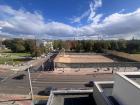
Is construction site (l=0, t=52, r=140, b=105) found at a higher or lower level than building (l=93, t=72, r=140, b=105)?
lower

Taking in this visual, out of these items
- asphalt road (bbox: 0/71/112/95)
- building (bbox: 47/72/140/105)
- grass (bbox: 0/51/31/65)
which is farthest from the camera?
grass (bbox: 0/51/31/65)

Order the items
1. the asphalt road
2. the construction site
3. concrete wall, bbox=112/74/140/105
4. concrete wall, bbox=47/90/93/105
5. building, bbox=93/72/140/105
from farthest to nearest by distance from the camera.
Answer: the asphalt road, the construction site, concrete wall, bbox=47/90/93/105, building, bbox=93/72/140/105, concrete wall, bbox=112/74/140/105

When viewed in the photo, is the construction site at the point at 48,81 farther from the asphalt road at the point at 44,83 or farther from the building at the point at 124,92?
the building at the point at 124,92

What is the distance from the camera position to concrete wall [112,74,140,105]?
15508 millimetres

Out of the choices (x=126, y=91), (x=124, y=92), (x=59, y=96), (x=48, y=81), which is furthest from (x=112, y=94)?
(x=48, y=81)

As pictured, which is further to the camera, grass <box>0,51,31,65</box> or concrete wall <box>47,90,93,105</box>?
grass <box>0,51,31,65</box>

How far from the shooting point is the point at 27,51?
466ft

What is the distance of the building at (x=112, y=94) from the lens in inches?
646

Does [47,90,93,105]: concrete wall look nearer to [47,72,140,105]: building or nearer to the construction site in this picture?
[47,72,140,105]: building

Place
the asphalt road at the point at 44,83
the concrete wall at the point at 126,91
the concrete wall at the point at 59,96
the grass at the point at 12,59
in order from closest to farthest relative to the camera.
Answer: the concrete wall at the point at 126,91
the concrete wall at the point at 59,96
the asphalt road at the point at 44,83
the grass at the point at 12,59

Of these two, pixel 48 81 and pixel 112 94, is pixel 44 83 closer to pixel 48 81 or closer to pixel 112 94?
pixel 48 81

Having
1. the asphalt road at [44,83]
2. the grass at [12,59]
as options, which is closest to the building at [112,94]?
the asphalt road at [44,83]

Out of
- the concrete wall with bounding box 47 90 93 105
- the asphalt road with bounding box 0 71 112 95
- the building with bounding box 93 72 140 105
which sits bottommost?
the asphalt road with bounding box 0 71 112 95

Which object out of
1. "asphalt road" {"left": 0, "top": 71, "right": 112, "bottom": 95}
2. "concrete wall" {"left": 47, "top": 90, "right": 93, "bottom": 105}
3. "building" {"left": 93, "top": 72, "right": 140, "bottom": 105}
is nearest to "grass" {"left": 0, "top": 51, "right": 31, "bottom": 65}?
"asphalt road" {"left": 0, "top": 71, "right": 112, "bottom": 95}
